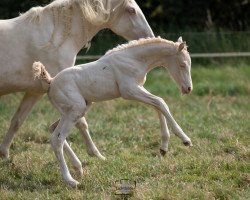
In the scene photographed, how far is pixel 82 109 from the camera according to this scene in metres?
6.11

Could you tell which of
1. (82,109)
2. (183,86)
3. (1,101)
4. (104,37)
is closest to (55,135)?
(82,109)

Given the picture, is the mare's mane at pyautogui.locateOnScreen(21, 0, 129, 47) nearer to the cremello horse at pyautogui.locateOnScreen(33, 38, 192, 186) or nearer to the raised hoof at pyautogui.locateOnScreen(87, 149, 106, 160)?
the cremello horse at pyautogui.locateOnScreen(33, 38, 192, 186)

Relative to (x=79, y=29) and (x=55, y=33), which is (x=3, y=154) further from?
(x=79, y=29)

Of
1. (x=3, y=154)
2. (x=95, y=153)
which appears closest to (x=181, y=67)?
(x=95, y=153)

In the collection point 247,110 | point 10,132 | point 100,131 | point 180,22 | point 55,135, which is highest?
point 55,135

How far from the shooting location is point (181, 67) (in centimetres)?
625

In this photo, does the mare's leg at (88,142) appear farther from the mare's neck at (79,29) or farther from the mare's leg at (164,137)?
the mare's leg at (164,137)

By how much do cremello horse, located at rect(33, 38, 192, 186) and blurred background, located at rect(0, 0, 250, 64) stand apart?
8.25 metres

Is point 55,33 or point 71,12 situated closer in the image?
point 55,33

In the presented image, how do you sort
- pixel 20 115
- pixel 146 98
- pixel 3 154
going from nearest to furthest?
pixel 146 98 → pixel 3 154 → pixel 20 115

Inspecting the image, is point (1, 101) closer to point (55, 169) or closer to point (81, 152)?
point (81, 152)

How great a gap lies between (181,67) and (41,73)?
120 cm

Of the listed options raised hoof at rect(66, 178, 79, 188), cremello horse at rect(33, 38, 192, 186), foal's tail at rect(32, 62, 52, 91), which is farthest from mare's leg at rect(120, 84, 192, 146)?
raised hoof at rect(66, 178, 79, 188)

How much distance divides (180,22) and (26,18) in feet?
33.1
